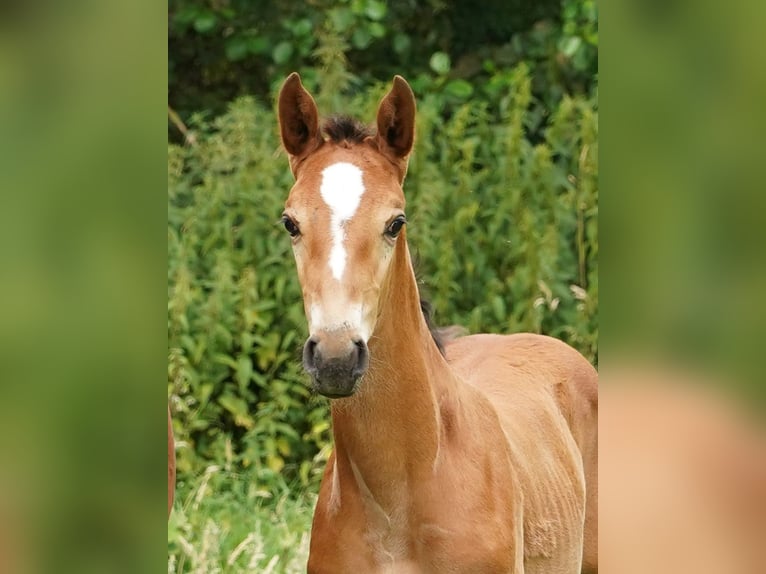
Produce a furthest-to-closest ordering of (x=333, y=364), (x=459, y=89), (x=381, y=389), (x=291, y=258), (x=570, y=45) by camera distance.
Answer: (x=459, y=89)
(x=570, y=45)
(x=291, y=258)
(x=381, y=389)
(x=333, y=364)

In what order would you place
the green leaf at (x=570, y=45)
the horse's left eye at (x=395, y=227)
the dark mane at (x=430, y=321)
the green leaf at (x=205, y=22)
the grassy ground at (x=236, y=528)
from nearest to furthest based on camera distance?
1. the horse's left eye at (x=395, y=227)
2. the dark mane at (x=430, y=321)
3. the grassy ground at (x=236, y=528)
4. the green leaf at (x=570, y=45)
5. the green leaf at (x=205, y=22)

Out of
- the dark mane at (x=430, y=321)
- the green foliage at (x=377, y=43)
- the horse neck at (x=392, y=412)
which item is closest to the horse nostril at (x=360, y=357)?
the horse neck at (x=392, y=412)

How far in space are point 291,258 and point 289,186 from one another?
0.43 meters

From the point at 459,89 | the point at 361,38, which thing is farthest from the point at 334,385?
the point at 361,38

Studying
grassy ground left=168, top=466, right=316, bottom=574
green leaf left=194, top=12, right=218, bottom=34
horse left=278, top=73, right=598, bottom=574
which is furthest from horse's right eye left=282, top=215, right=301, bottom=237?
green leaf left=194, top=12, right=218, bottom=34

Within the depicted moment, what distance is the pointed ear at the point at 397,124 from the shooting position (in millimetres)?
2752

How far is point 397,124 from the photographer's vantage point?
9.11ft

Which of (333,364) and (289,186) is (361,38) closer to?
(289,186)

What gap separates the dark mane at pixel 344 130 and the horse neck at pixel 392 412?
0.29m

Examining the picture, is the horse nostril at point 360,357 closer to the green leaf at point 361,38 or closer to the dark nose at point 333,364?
the dark nose at point 333,364
